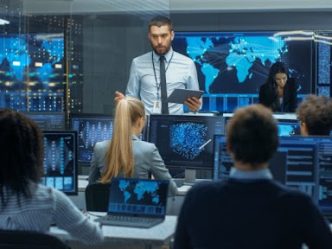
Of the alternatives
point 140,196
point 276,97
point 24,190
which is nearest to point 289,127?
point 140,196

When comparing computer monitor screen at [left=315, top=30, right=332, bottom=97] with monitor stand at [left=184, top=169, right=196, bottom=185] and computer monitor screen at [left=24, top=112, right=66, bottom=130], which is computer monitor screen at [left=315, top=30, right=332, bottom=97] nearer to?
monitor stand at [left=184, top=169, right=196, bottom=185]

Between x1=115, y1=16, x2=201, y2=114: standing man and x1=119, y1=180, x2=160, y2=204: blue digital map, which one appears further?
x1=115, y1=16, x2=201, y2=114: standing man

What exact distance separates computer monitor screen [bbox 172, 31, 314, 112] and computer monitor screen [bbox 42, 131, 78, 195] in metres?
5.47

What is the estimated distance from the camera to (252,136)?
2238 millimetres

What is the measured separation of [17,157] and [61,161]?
0.98 meters

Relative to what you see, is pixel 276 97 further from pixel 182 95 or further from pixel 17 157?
pixel 17 157

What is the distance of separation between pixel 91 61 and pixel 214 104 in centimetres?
183

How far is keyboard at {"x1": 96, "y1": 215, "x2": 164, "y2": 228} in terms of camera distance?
325 cm

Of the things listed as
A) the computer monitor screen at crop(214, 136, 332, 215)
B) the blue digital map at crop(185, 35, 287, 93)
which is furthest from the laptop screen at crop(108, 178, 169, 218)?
the blue digital map at crop(185, 35, 287, 93)

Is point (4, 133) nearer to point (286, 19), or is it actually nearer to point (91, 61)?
point (91, 61)

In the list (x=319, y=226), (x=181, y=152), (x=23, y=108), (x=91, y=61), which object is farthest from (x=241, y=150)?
(x=91, y=61)

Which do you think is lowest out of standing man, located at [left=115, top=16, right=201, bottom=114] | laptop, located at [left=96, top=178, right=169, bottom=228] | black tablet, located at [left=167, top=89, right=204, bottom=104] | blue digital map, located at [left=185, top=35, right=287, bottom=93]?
laptop, located at [left=96, top=178, right=169, bottom=228]

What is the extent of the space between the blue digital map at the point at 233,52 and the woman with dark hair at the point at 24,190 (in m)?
6.52

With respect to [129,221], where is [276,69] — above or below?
above
